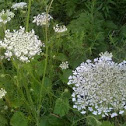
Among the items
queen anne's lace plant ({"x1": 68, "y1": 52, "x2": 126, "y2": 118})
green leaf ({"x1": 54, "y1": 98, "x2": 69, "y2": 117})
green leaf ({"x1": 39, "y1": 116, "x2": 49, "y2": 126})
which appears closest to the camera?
queen anne's lace plant ({"x1": 68, "y1": 52, "x2": 126, "y2": 118})

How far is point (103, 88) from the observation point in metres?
1.75

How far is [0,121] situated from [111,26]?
140cm

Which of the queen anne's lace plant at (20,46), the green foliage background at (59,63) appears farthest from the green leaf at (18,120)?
the queen anne's lace plant at (20,46)

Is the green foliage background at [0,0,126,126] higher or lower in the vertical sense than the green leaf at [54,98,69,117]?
higher

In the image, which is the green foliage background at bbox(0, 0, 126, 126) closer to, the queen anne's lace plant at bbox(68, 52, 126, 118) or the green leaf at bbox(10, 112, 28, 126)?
the green leaf at bbox(10, 112, 28, 126)

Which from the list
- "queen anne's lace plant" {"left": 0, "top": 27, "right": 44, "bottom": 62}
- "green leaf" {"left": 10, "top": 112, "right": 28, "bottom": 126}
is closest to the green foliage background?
"green leaf" {"left": 10, "top": 112, "right": 28, "bottom": 126}

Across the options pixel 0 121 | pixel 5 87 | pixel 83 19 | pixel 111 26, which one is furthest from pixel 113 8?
pixel 0 121

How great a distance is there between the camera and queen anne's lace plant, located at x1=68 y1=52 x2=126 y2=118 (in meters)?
1.72

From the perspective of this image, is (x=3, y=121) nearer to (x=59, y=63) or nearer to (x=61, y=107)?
(x=61, y=107)

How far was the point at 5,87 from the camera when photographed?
93.9 inches

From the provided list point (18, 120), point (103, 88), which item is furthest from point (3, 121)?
point (103, 88)

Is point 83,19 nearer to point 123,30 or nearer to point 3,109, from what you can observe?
point 123,30

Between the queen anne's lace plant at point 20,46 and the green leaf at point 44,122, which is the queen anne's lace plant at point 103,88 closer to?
the queen anne's lace plant at point 20,46

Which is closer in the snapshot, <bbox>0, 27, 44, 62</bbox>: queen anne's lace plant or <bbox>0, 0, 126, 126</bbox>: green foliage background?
<bbox>0, 27, 44, 62</bbox>: queen anne's lace plant
